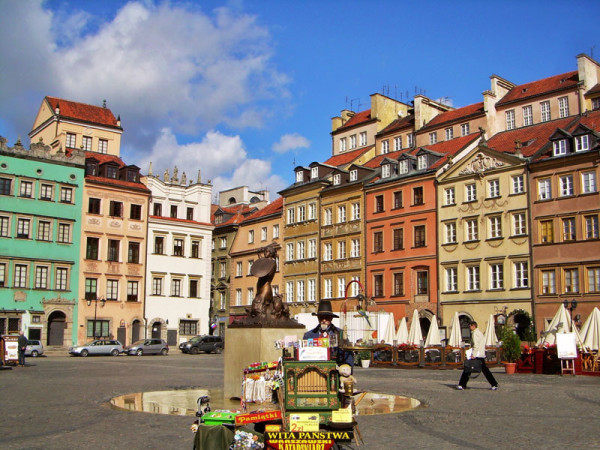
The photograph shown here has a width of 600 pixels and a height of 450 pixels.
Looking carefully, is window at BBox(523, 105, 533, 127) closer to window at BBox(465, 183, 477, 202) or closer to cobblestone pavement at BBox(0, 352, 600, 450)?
window at BBox(465, 183, 477, 202)

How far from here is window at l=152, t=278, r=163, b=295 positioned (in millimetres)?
54916

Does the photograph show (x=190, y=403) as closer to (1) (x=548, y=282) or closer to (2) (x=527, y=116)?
(1) (x=548, y=282)

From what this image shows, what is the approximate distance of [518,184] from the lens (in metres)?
40.2

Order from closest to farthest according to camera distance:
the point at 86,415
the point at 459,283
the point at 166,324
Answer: the point at 86,415
the point at 459,283
the point at 166,324

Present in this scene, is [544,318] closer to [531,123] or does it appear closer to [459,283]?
[459,283]

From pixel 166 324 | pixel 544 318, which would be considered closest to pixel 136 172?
pixel 166 324

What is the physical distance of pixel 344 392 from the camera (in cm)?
895

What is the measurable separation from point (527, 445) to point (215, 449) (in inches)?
180

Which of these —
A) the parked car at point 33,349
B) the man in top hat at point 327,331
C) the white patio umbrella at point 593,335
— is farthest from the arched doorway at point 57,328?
the man in top hat at point 327,331

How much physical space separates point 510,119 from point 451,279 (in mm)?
12722

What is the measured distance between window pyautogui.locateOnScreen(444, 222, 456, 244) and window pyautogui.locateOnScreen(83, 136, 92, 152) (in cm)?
3107

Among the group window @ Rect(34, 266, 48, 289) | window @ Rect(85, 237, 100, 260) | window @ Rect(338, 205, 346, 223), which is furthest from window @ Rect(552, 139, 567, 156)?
window @ Rect(34, 266, 48, 289)

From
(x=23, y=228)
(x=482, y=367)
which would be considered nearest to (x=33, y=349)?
(x=23, y=228)

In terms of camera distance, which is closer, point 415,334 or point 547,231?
point 415,334
